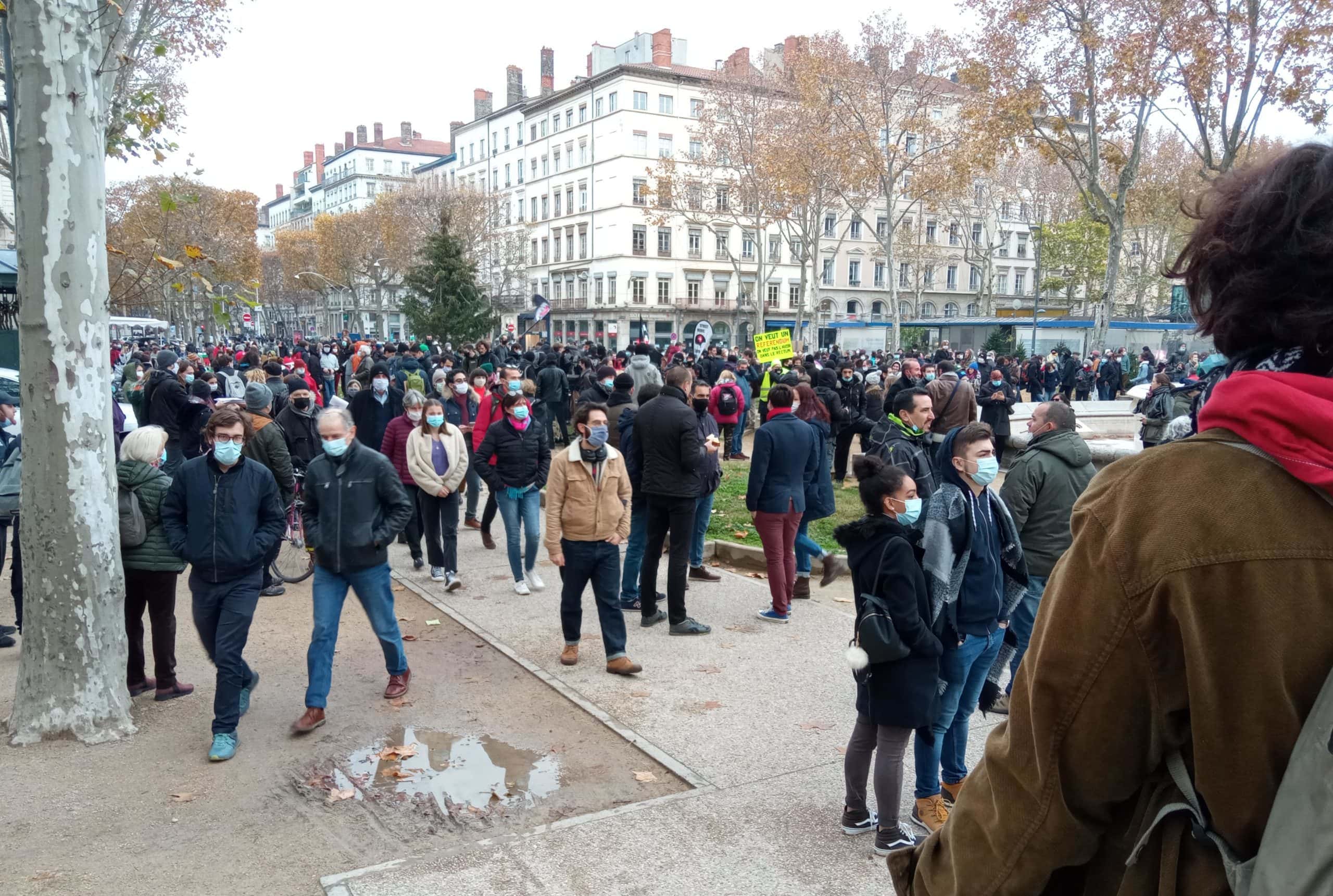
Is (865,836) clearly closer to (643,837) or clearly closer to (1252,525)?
(643,837)

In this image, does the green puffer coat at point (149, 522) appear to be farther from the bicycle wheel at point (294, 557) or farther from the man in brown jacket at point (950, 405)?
the man in brown jacket at point (950, 405)

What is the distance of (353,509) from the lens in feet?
18.8

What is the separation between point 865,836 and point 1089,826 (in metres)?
3.23

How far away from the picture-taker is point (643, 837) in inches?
166

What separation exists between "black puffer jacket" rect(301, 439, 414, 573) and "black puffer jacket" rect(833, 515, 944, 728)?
2.88m

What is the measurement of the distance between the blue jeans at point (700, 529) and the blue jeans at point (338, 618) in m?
3.42

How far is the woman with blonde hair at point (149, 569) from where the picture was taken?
5.74m

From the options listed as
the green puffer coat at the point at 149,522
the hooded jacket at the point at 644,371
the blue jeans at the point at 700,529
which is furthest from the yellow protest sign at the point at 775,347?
the green puffer coat at the point at 149,522

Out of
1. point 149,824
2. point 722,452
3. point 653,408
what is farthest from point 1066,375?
point 149,824

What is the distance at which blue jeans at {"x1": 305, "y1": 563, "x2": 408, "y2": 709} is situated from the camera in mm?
5590

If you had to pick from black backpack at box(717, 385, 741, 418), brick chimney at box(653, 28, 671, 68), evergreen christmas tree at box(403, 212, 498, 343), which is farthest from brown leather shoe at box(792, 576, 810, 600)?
brick chimney at box(653, 28, 671, 68)

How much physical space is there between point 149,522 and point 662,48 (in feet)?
220

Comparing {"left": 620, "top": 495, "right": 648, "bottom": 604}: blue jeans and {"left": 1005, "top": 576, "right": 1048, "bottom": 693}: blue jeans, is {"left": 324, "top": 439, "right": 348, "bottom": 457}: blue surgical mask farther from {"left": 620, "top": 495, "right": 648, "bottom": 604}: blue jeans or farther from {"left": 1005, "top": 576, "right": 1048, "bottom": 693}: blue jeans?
{"left": 1005, "top": 576, "right": 1048, "bottom": 693}: blue jeans

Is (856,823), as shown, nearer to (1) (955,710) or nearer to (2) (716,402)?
(1) (955,710)
